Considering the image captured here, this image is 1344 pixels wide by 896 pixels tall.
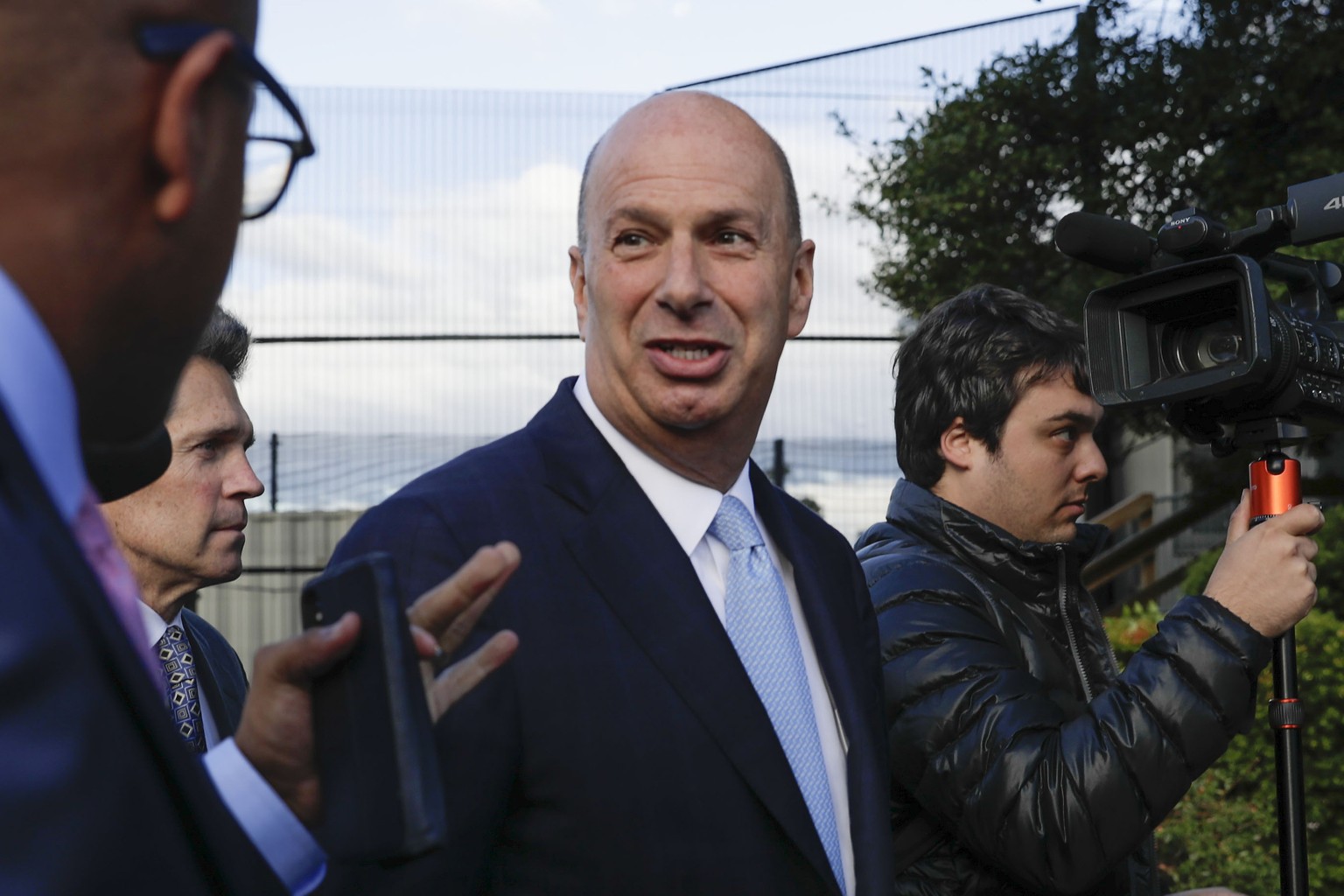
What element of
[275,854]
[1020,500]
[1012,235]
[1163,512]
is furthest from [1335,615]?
[275,854]

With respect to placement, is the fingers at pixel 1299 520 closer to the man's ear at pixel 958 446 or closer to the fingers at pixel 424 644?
the man's ear at pixel 958 446

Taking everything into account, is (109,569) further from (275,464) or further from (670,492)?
(275,464)

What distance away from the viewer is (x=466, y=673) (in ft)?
3.66

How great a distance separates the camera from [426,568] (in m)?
1.63

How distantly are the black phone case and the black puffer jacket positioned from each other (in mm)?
1532

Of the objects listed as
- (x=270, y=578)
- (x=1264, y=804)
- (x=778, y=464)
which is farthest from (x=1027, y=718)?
(x=270, y=578)

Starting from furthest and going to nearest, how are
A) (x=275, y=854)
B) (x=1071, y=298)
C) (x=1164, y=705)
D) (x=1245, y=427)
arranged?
1. (x=1071, y=298)
2. (x=1245, y=427)
3. (x=1164, y=705)
4. (x=275, y=854)

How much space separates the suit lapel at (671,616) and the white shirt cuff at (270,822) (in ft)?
2.47

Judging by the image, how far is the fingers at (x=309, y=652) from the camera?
3.05 feet

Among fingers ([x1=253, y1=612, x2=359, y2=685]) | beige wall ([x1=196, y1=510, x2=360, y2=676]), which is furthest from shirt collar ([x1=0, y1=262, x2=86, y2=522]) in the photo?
beige wall ([x1=196, y1=510, x2=360, y2=676])

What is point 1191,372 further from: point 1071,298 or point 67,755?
point 1071,298

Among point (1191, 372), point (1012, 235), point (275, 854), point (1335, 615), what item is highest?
point (1012, 235)

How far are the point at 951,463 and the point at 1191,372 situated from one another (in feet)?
1.58

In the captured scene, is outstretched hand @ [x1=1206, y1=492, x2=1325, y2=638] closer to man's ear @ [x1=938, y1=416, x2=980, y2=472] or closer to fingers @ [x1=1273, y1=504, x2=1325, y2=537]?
fingers @ [x1=1273, y1=504, x2=1325, y2=537]
